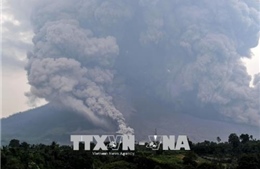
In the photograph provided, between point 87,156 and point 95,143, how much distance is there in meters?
3.84

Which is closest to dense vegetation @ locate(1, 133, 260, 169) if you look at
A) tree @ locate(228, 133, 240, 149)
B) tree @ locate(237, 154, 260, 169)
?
tree @ locate(237, 154, 260, 169)

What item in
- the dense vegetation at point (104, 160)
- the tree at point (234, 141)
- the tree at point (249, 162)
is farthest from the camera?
the tree at point (234, 141)

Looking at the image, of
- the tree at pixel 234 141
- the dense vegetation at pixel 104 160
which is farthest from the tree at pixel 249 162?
the tree at pixel 234 141

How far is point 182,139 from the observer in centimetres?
3141

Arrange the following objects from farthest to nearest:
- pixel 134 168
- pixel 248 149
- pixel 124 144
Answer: pixel 248 149
pixel 124 144
pixel 134 168

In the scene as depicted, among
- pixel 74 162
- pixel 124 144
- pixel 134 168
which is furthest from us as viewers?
pixel 124 144

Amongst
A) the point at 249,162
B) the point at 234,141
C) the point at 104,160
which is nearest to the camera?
the point at 249,162

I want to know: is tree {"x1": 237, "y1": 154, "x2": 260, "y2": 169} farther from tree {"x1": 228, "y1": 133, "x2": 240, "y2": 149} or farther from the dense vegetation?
tree {"x1": 228, "y1": 133, "x2": 240, "y2": 149}

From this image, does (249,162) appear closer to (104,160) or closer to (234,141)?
(104,160)

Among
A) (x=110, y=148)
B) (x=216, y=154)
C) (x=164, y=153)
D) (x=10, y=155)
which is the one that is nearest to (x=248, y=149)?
(x=216, y=154)

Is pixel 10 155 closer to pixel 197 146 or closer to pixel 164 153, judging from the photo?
pixel 164 153

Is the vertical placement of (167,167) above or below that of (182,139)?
below

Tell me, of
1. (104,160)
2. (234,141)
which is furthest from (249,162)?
(234,141)

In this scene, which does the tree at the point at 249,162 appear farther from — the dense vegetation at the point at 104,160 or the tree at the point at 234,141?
the tree at the point at 234,141
